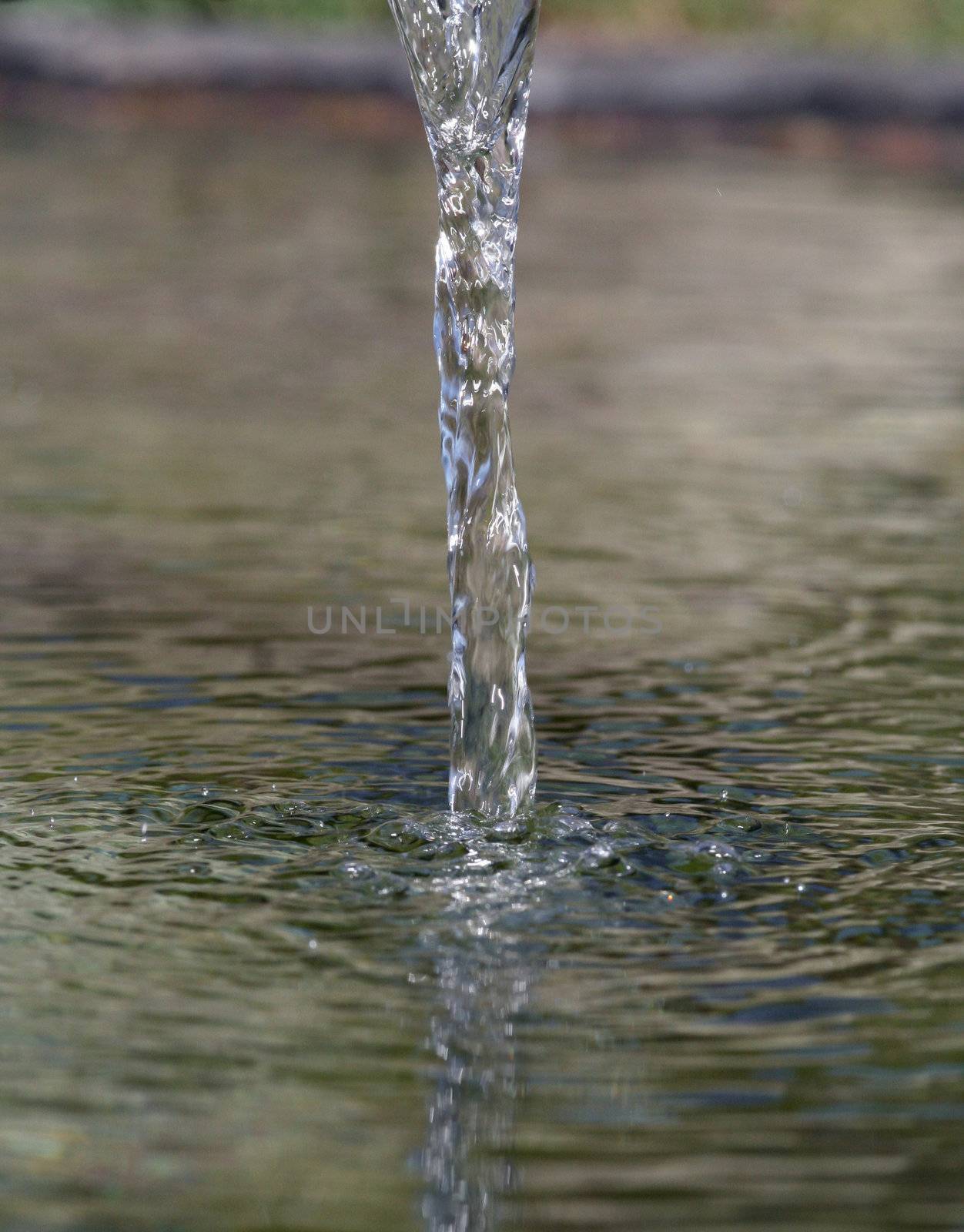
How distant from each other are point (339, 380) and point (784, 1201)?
17.6ft

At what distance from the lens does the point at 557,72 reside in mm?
14000

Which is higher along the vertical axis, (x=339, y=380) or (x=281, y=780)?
(x=339, y=380)

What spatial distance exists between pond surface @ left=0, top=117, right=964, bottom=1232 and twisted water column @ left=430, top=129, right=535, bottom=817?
0.09 metres

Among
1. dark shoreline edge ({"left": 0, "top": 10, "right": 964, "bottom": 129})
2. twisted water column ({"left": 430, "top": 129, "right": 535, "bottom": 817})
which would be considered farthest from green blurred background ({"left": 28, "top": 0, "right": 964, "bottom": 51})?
twisted water column ({"left": 430, "top": 129, "right": 535, "bottom": 817})

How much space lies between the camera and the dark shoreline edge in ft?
44.4

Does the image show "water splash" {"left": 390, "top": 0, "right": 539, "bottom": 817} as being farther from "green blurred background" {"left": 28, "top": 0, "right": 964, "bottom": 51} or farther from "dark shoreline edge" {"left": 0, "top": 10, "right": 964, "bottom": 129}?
"green blurred background" {"left": 28, "top": 0, "right": 964, "bottom": 51}

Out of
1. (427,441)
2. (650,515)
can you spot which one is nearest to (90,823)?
(650,515)

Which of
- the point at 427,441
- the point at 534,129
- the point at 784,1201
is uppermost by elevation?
the point at 534,129

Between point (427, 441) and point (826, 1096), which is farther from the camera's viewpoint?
point (427, 441)

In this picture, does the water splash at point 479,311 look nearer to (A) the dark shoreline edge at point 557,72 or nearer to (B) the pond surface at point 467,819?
(B) the pond surface at point 467,819

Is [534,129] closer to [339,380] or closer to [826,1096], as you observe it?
[339,380]

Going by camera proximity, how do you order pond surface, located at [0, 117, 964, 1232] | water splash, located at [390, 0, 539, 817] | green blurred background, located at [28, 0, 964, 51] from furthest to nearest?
1. green blurred background, located at [28, 0, 964, 51]
2. water splash, located at [390, 0, 539, 817]
3. pond surface, located at [0, 117, 964, 1232]

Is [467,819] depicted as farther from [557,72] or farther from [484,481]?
[557,72]

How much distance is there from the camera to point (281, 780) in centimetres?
335
